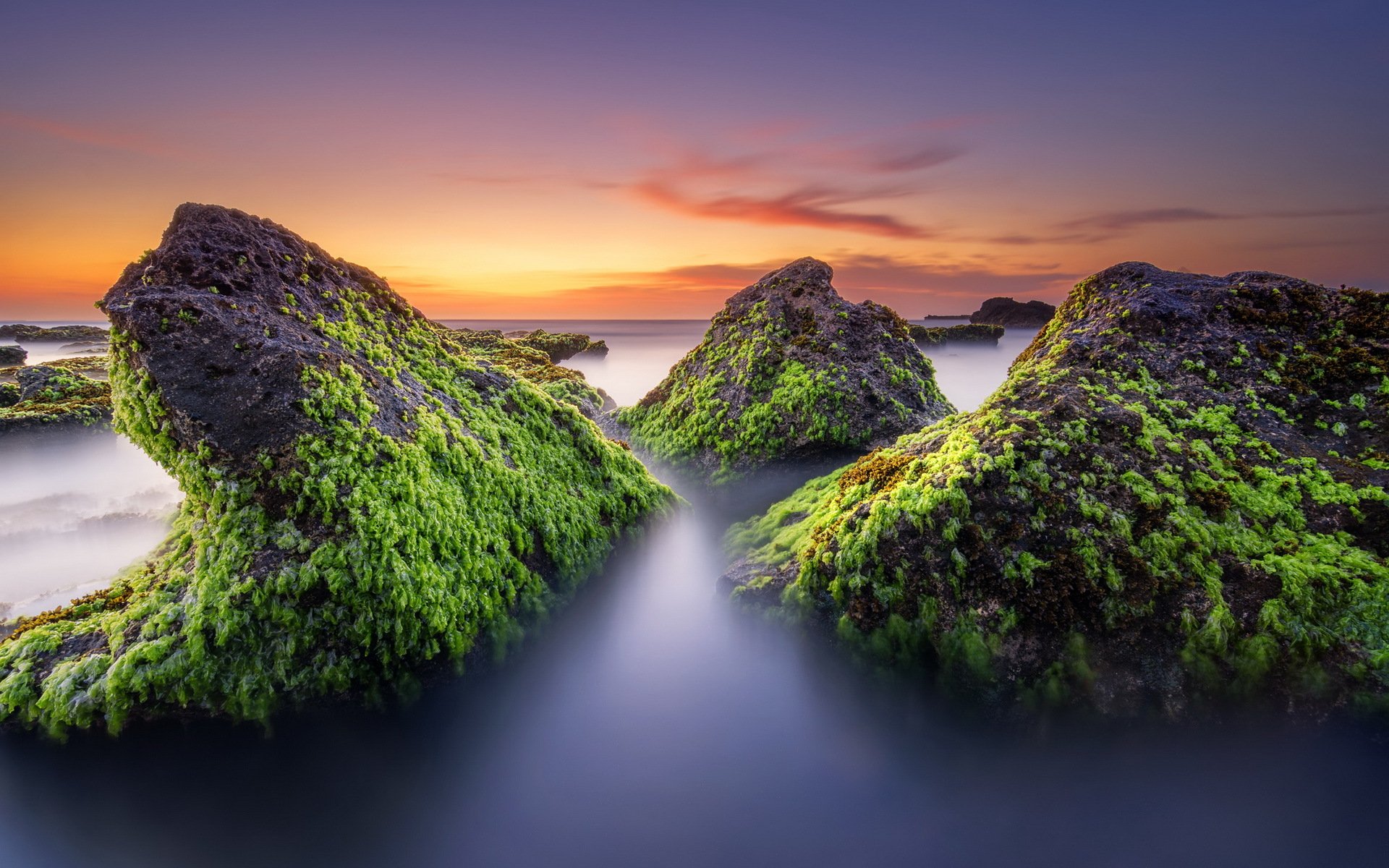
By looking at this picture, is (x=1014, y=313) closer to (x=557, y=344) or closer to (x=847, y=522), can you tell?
(x=557, y=344)

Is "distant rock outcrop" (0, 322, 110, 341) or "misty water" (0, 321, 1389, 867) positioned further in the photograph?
"distant rock outcrop" (0, 322, 110, 341)

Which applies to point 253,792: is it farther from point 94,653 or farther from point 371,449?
point 371,449

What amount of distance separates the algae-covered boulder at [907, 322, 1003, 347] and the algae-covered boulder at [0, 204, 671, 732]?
1465 inches

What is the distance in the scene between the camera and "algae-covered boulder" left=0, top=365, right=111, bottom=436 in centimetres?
1259

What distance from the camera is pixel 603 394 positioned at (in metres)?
16.5

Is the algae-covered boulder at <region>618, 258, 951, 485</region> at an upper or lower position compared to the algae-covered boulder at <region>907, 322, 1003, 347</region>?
lower

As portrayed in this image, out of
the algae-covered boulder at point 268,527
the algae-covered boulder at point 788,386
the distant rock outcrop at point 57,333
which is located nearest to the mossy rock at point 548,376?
the algae-covered boulder at point 788,386

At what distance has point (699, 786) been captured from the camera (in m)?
4.62

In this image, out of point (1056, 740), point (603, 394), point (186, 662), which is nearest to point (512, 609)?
point (186, 662)

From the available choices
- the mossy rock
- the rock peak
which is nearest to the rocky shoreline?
the mossy rock

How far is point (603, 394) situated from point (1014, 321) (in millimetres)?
57274

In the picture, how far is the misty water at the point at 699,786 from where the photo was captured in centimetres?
390

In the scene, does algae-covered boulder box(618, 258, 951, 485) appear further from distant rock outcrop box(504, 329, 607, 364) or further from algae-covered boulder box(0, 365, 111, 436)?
distant rock outcrop box(504, 329, 607, 364)

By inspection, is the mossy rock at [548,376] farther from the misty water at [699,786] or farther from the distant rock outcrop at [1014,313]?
the distant rock outcrop at [1014,313]
